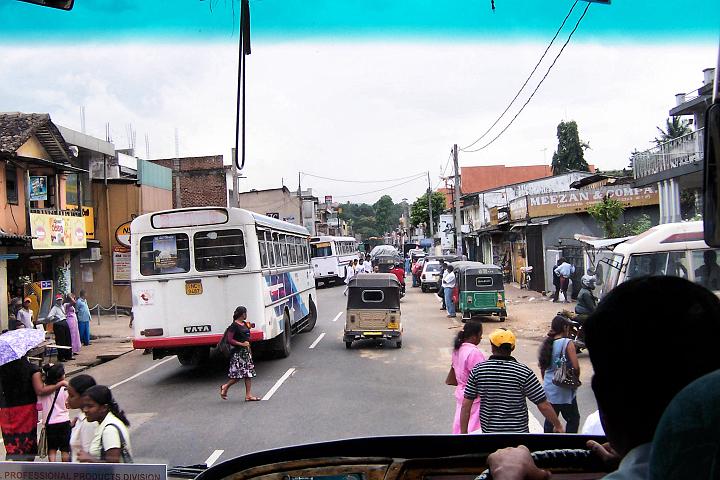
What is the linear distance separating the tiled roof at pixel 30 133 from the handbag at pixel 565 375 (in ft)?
47.9

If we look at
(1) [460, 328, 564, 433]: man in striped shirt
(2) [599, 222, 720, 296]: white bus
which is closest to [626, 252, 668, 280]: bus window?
(2) [599, 222, 720, 296]: white bus

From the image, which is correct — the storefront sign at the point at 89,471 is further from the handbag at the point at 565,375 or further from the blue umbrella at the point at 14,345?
the handbag at the point at 565,375

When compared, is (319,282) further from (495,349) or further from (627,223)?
(495,349)

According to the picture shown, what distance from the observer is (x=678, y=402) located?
38.9 inches

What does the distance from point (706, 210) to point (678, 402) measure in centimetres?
157

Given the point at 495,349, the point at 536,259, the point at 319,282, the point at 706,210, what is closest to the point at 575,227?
the point at 536,259

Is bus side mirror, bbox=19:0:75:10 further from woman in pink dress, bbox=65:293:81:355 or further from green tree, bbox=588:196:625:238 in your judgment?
green tree, bbox=588:196:625:238

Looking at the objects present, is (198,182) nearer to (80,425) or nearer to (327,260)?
(80,425)

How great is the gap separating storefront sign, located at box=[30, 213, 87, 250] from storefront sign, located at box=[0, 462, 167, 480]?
16.4 metres

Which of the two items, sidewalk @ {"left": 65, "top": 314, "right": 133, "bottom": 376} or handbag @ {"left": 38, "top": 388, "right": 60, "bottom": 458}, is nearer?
handbag @ {"left": 38, "top": 388, "right": 60, "bottom": 458}

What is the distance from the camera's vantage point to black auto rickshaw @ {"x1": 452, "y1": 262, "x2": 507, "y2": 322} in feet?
60.6

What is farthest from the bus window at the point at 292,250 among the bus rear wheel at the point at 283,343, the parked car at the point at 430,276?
the parked car at the point at 430,276

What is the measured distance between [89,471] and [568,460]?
1.69 metres

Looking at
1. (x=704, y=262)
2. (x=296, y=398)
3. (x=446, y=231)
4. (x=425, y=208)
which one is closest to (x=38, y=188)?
(x=296, y=398)
